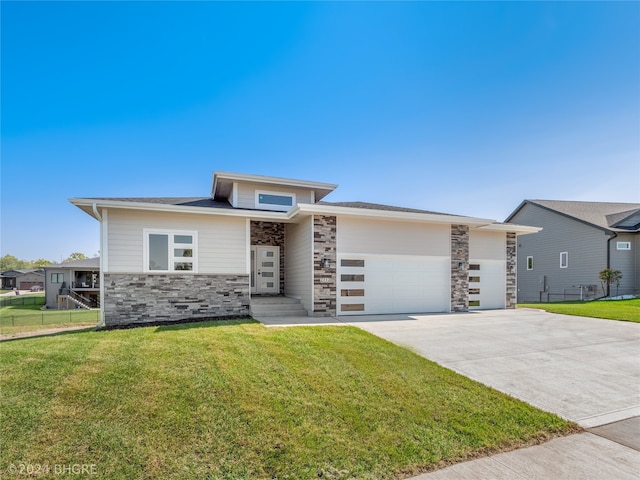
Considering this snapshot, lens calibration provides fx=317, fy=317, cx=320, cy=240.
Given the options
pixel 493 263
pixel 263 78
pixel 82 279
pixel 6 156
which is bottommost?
pixel 82 279

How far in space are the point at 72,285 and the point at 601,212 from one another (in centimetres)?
4299

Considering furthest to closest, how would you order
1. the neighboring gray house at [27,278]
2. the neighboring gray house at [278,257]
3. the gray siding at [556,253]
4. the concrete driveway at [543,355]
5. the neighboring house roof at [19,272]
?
the neighboring gray house at [27,278], the neighboring house roof at [19,272], the gray siding at [556,253], the neighboring gray house at [278,257], the concrete driveway at [543,355]

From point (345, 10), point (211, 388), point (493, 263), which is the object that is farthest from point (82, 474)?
point (493, 263)

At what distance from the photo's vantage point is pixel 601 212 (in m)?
21.9

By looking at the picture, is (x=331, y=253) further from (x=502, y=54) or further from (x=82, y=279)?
(x=82, y=279)

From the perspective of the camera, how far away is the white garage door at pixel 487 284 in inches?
506

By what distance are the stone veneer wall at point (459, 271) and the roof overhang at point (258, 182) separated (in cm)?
516

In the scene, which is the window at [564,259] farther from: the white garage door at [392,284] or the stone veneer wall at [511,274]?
the white garage door at [392,284]

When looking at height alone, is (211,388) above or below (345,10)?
below

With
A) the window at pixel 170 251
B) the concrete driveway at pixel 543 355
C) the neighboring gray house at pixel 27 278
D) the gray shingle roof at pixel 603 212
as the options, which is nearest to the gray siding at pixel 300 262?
the concrete driveway at pixel 543 355

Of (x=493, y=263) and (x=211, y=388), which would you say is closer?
(x=211, y=388)

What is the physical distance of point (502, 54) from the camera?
1070 cm

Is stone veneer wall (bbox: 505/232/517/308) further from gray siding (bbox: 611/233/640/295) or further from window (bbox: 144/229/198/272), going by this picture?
window (bbox: 144/229/198/272)

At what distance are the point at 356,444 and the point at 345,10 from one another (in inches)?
416
